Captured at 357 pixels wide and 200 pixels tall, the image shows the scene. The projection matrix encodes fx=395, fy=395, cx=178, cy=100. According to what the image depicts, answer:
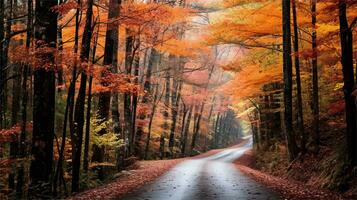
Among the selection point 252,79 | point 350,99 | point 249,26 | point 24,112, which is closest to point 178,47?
point 252,79

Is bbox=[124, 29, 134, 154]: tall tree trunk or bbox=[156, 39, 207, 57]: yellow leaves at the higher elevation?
bbox=[156, 39, 207, 57]: yellow leaves

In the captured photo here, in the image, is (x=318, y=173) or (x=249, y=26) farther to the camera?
(x=249, y=26)

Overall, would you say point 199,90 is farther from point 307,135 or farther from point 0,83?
point 0,83

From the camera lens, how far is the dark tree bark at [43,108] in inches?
459

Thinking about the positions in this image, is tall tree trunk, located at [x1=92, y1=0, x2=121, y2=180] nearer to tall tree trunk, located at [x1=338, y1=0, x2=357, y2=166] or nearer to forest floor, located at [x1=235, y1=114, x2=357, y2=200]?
forest floor, located at [x1=235, y1=114, x2=357, y2=200]

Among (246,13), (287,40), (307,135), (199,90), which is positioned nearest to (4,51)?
(246,13)

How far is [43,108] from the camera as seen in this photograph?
11.8 m

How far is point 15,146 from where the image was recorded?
51.5 ft

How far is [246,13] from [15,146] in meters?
11.7

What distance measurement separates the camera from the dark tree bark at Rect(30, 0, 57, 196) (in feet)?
38.2

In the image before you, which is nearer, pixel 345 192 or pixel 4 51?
pixel 345 192

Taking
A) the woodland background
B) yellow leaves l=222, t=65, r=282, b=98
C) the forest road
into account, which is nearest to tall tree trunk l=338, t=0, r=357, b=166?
the woodland background

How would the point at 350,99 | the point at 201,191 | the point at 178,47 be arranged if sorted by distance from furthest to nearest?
1. the point at 178,47
2. the point at 350,99
3. the point at 201,191

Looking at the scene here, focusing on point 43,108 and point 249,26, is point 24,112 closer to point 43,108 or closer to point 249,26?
point 43,108
